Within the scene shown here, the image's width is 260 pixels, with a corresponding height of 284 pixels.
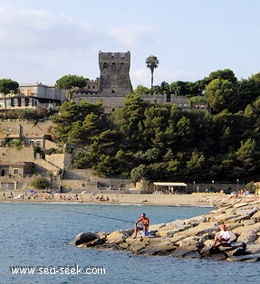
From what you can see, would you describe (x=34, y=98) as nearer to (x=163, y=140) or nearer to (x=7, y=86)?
(x=7, y=86)

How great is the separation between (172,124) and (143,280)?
150 ft

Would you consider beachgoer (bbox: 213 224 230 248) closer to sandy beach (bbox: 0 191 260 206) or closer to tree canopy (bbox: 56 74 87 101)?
sandy beach (bbox: 0 191 260 206)

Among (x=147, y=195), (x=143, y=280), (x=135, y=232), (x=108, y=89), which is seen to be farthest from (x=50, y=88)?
(x=143, y=280)

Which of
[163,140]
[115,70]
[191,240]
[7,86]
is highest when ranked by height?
[115,70]

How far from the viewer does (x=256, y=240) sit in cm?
2797

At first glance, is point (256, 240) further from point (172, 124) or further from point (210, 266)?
point (172, 124)

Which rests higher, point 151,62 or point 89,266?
point 151,62

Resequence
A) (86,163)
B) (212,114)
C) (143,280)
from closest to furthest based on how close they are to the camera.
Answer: (143,280), (86,163), (212,114)

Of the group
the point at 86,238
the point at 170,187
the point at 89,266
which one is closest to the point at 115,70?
the point at 170,187

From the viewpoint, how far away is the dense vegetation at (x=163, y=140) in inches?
2667

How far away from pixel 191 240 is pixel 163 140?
41.4 metres

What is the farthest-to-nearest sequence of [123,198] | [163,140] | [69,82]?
[69,82]
[163,140]
[123,198]

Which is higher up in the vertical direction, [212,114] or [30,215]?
[212,114]

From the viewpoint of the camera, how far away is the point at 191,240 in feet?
90.3
